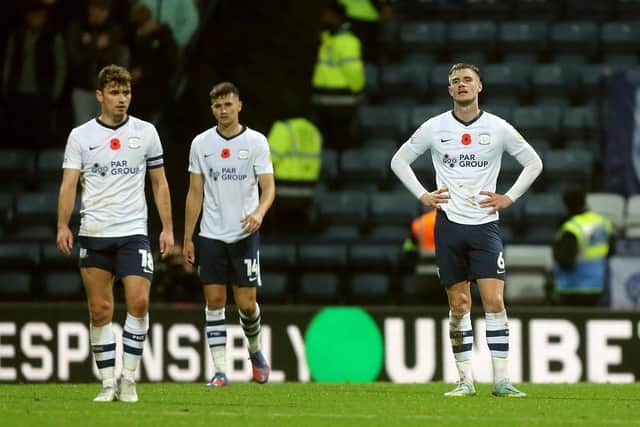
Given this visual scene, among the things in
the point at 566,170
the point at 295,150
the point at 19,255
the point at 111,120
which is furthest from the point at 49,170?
the point at 111,120

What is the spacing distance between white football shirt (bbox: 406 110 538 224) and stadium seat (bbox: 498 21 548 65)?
9979 millimetres

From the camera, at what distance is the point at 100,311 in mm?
9430

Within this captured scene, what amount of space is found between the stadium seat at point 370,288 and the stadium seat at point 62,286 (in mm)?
2933

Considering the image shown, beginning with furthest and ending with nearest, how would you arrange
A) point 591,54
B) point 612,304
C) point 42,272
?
point 591,54, point 42,272, point 612,304

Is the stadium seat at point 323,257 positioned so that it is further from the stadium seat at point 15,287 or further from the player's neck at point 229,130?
the player's neck at point 229,130

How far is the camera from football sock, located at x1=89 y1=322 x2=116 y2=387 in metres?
9.45

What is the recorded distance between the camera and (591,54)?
19.8 m

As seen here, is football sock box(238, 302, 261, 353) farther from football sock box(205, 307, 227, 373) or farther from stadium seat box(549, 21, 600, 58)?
stadium seat box(549, 21, 600, 58)

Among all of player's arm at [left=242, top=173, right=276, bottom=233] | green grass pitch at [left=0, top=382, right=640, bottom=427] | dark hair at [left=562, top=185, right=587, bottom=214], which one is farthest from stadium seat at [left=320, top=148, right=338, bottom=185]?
player's arm at [left=242, top=173, right=276, bottom=233]

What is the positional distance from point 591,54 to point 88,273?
38.3 ft

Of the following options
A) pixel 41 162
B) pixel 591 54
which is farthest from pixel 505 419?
pixel 591 54

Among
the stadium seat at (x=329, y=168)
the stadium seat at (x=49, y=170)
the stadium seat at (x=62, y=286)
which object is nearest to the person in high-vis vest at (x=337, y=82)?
the stadium seat at (x=329, y=168)

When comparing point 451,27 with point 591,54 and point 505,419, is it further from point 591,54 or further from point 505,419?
point 505,419

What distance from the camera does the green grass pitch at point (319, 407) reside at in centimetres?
828
